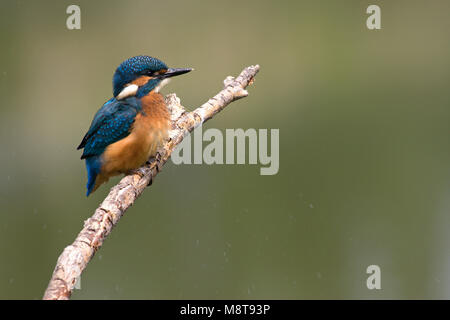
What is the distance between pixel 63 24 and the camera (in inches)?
267

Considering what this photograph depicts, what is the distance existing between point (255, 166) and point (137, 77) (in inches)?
118

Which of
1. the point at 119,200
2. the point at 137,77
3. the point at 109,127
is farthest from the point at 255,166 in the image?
the point at 119,200

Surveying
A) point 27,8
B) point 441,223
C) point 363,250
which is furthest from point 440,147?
point 27,8

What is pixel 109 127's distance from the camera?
2629 millimetres

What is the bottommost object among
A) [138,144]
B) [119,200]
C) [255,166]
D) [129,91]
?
[255,166]

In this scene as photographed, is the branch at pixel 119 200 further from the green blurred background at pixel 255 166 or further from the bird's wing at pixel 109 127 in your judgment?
the green blurred background at pixel 255 166

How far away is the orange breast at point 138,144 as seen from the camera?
8.40ft

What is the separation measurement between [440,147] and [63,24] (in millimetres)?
3919

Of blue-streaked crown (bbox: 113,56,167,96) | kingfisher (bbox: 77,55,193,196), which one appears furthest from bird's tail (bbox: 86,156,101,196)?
blue-streaked crown (bbox: 113,56,167,96)

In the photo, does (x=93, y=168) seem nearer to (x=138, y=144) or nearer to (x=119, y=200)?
(x=138, y=144)

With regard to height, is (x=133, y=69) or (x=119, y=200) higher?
(x=133, y=69)

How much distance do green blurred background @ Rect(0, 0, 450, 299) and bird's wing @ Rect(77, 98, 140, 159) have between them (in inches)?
81.9

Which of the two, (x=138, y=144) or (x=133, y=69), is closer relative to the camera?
(x=138, y=144)

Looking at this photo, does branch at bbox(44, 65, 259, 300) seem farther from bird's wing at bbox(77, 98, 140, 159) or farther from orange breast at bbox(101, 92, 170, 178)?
bird's wing at bbox(77, 98, 140, 159)
